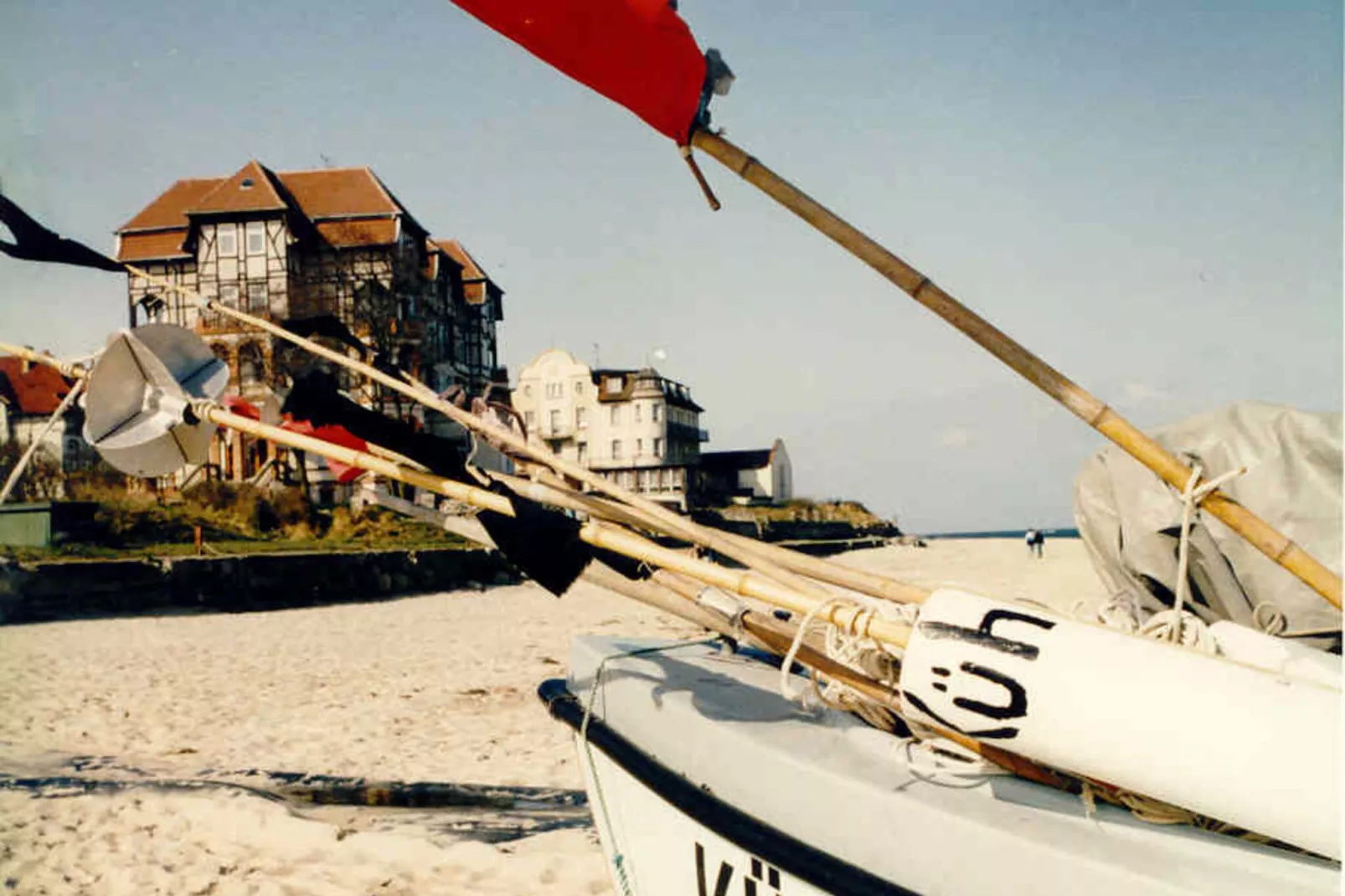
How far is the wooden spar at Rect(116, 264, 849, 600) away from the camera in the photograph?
2926 mm

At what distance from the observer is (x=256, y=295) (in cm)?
3600

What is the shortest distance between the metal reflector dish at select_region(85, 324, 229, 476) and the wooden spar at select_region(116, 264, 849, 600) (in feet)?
0.95

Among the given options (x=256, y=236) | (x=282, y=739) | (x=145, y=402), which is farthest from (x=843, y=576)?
(x=256, y=236)

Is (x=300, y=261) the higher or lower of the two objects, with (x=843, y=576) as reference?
higher

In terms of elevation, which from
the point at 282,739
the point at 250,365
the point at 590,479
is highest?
the point at 250,365

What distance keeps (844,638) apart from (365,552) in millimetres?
21722

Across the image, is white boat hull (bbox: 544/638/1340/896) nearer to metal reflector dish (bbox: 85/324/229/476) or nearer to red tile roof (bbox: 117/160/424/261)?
metal reflector dish (bbox: 85/324/229/476)

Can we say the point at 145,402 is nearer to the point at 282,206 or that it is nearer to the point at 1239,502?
the point at 1239,502

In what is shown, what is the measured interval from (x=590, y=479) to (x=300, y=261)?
3727 cm

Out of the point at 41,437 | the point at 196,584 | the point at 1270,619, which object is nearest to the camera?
the point at 41,437

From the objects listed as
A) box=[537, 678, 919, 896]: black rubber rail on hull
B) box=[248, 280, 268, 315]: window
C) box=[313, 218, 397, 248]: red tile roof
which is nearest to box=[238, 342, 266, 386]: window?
box=[248, 280, 268, 315]: window

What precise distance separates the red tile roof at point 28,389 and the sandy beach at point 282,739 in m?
29.4

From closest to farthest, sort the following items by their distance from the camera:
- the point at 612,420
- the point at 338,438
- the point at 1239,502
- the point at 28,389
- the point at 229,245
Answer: the point at 338,438 → the point at 1239,502 → the point at 229,245 → the point at 28,389 → the point at 612,420

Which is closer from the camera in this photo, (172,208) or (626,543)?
(626,543)
